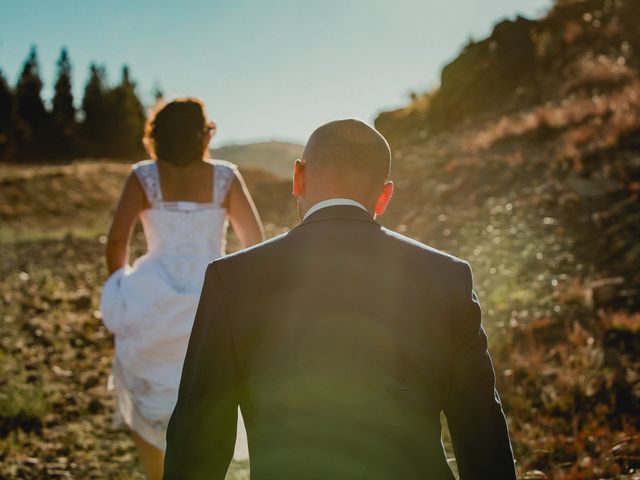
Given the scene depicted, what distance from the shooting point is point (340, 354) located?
1.68 metres

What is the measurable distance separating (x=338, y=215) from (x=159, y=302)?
2.22 m

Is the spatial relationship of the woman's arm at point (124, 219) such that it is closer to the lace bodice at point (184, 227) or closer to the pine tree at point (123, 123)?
the lace bodice at point (184, 227)

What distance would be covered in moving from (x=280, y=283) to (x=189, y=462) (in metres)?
0.62

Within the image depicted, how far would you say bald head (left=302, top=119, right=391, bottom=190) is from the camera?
185 cm

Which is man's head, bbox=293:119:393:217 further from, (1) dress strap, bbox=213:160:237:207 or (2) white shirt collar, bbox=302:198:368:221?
(1) dress strap, bbox=213:160:237:207

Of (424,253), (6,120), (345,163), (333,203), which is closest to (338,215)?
(333,203)

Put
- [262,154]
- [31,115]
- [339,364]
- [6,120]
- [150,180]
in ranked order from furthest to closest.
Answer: [262,154] → [31,115] → [6,120] → [150,180] → [339,364]

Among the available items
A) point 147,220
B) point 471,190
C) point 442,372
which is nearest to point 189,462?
point 442,372

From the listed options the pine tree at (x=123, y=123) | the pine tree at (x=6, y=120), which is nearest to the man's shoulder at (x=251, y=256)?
the pine tree at (x=6, y=120)

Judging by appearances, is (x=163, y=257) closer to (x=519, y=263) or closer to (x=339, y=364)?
(x=339, y=364)

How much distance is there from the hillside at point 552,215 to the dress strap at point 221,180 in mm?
2513

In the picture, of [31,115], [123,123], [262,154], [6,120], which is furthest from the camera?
[262,154]

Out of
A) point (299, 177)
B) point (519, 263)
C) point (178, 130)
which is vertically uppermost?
point (178, 130)

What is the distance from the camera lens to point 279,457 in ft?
5.69
